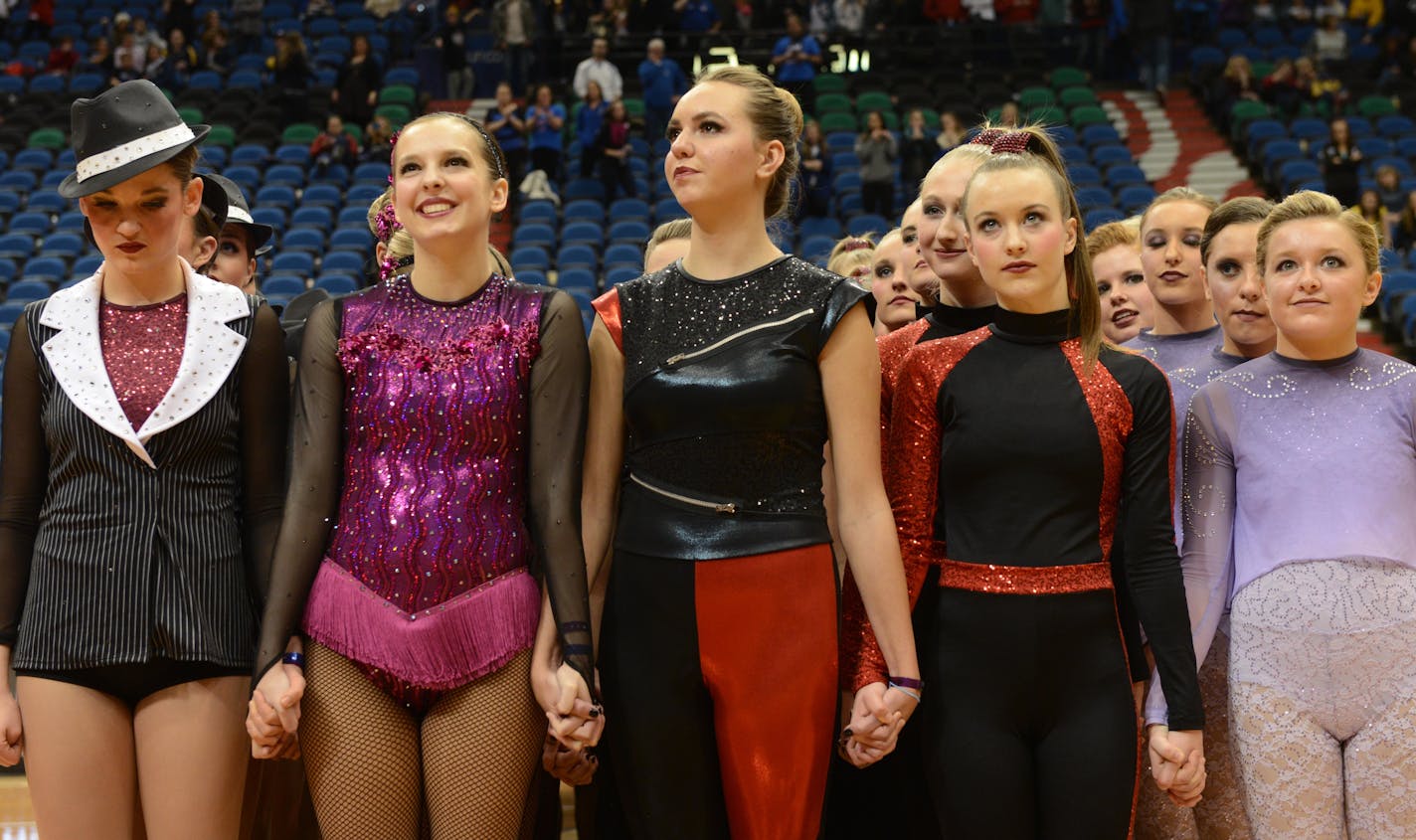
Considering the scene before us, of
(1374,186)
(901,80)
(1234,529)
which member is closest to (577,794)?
(1234,529)

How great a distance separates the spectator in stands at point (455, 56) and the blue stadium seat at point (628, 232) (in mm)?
4068

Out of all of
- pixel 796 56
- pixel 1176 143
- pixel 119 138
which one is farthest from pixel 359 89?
pixel 119 138

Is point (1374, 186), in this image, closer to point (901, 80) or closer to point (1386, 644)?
point (901, 80)

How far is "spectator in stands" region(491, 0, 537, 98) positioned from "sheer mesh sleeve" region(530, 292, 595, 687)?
12093 mm

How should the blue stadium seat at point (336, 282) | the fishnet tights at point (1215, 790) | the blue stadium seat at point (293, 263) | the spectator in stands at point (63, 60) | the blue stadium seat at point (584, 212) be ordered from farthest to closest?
the spectator in stands at point (63, 60) < the blue stadium seat at point (584, 212) < the blue stadium seat at point (293, 263) < the blue stadium seat at point (336, 282) < the fishnet tights at point (1215, 790)

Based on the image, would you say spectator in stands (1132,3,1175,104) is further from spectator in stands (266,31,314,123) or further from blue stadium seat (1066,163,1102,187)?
spectator in stands (266,31,314,123)

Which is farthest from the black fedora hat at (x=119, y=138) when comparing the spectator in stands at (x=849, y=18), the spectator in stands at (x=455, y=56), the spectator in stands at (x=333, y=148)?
the spectator in stands at (x=849, y=18)

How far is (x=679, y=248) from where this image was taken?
10.1ft

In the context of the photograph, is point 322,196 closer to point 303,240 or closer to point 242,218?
point 303,240

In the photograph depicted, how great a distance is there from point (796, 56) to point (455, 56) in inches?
149

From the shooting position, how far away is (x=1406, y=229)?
1020cm

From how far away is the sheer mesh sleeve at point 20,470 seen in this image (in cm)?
206

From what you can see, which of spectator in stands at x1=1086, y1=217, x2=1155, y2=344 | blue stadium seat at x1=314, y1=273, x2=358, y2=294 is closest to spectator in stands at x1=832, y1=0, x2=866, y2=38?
blue stadium seat at x1=314, y1=273, x2=358, y2=294

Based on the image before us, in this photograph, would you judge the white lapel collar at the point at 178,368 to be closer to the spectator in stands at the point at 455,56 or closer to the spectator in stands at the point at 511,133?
the spectator in stands at the point at 511,133
